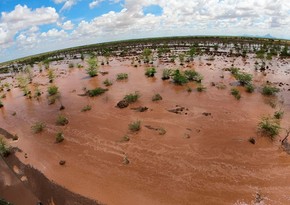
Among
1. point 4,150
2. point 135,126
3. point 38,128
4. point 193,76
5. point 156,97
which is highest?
point 193,76

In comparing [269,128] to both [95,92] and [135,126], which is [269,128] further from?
[95,92]

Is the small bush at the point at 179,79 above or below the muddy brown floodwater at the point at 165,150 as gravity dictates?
above

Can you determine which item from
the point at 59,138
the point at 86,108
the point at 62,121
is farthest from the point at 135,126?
the point at 86,108

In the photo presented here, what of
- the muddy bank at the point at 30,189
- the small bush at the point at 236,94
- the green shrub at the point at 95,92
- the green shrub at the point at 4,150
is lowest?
the muddy bank at the point at 30,189

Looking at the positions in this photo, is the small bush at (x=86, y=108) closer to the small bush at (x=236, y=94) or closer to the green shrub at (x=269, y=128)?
the small bush at (x=236, y=94)

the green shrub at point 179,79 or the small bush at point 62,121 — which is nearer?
the small bush at point 62,121

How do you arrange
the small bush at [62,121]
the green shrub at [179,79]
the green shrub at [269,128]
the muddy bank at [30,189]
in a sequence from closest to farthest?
the muddy bank at [30,189], the green shrub at [269,128], the small bush at [62,121], the green shrub at [179,79]

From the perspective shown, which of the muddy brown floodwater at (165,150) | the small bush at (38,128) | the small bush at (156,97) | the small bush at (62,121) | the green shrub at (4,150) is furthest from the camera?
the small bush at (156,97)

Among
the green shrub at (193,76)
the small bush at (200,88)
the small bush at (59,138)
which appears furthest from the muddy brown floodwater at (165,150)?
the green shrub at (193,76)
